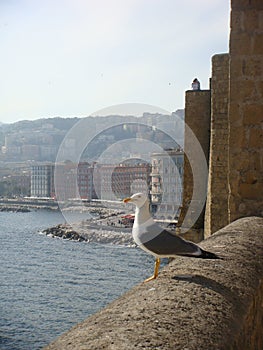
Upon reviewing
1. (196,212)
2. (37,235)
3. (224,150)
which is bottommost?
(37,235)

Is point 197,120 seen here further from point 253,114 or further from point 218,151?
point 253,114

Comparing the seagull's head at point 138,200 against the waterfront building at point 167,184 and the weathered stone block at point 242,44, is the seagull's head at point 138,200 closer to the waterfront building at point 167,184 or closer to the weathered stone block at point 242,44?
the weathered stone block at point 242,44

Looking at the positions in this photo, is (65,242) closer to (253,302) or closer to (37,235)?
(37,235)

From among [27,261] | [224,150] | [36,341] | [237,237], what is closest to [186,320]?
[237,237]

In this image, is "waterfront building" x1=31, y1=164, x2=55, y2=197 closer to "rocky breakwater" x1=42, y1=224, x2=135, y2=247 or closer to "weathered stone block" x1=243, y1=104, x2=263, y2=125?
"rocky breakwater" x1=42, y1=224, x2=135, y2=247

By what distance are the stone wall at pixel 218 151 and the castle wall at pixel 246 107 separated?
293 cm

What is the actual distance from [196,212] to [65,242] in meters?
31.5

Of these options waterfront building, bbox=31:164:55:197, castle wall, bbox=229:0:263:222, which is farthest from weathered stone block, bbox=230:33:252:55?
waterfront building, bbox=31:164:55:197

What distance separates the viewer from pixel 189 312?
1201mm

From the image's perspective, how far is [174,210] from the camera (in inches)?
327

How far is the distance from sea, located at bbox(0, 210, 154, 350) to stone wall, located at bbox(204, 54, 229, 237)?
9.43 m

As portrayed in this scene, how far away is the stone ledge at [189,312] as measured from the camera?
101 cm

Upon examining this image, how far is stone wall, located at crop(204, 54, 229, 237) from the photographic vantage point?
6312mm

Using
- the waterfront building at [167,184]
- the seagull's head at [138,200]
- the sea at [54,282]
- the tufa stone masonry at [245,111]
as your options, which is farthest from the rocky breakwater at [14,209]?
the seagull's head at [138,200]
